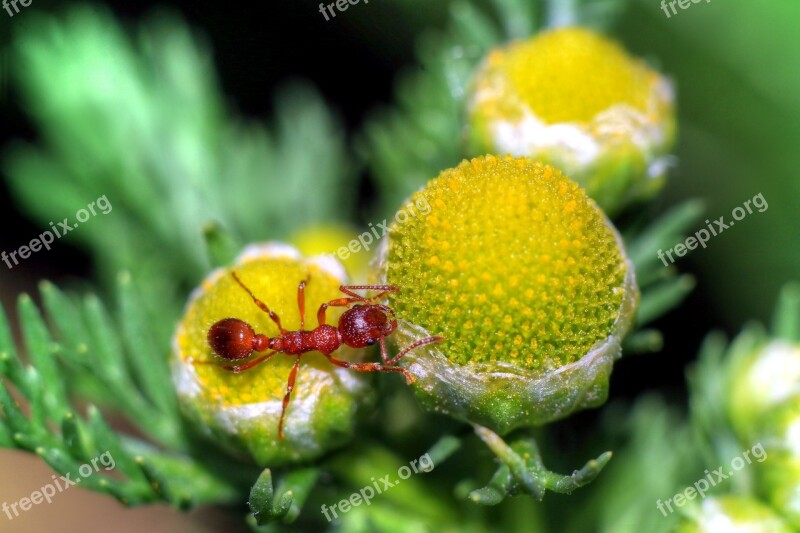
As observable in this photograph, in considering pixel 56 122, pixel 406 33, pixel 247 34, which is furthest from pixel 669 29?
pixel 56 122

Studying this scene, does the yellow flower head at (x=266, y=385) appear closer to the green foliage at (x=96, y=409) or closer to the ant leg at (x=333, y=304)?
the ant leg at (x=333, y=304)

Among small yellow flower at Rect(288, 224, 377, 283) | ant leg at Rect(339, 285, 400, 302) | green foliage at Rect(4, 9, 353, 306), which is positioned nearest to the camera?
ant leg at Rect(339, 285, 400, 302)

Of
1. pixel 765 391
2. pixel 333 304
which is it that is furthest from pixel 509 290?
pixel 765 391

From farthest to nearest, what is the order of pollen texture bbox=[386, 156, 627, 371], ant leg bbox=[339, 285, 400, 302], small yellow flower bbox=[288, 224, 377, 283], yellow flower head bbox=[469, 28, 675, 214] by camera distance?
1. small yellow flower bbox=[288, 224, 377, 283]
2. yellow flower head bbox=[469, 28, 675, 214]
3. ant leg bbox=[339, 285, 400, 302]
4. pollen texture bbox=[386, 156, 627, 371]

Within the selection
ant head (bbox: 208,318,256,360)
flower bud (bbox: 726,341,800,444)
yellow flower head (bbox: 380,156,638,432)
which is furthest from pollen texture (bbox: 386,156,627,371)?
flower bud (bbox: 726,341,800,444)

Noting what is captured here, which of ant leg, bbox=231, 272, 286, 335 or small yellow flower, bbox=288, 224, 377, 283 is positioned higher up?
ant leg, bbox=231, 272, 286, 335

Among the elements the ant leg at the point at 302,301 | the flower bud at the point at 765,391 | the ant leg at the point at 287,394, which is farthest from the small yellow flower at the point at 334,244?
the flower bud at the point at 765,391

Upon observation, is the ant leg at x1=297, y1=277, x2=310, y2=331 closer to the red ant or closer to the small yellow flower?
the red ant

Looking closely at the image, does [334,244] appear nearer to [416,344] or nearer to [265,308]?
[265,308]
